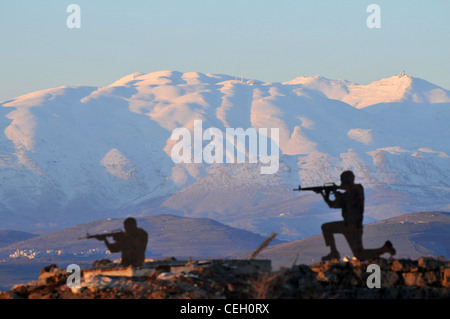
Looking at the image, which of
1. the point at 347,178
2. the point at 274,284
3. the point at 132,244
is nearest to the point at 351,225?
the point at 347,178

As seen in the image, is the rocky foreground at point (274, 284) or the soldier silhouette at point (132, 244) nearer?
the rocky foreground at point (274, 284)

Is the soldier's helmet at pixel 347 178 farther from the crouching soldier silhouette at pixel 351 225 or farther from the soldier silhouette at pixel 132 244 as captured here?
the soldier silhouette at pixel 132 244

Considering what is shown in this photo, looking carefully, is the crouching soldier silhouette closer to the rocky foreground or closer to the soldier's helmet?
the soldier's helmet

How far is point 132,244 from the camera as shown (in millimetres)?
30703

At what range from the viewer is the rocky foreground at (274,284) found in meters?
25.5

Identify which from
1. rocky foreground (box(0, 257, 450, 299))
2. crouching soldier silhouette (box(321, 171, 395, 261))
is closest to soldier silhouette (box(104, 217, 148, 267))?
rocky foreground (box(0, 257, 450, 299))

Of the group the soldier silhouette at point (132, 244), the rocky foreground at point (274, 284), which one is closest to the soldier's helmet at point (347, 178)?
the rocky foreground at point (274, 284)

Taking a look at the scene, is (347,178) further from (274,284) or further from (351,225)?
(274,284)

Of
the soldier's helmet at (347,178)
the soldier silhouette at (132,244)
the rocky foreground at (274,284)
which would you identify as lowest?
the rocky foreground at (274,284)

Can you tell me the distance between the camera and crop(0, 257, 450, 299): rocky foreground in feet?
83.7

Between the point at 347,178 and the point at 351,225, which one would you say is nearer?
the point at 351,225

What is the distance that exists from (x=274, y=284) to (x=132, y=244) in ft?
19.7

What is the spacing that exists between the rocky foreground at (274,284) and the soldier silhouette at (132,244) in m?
1.82
